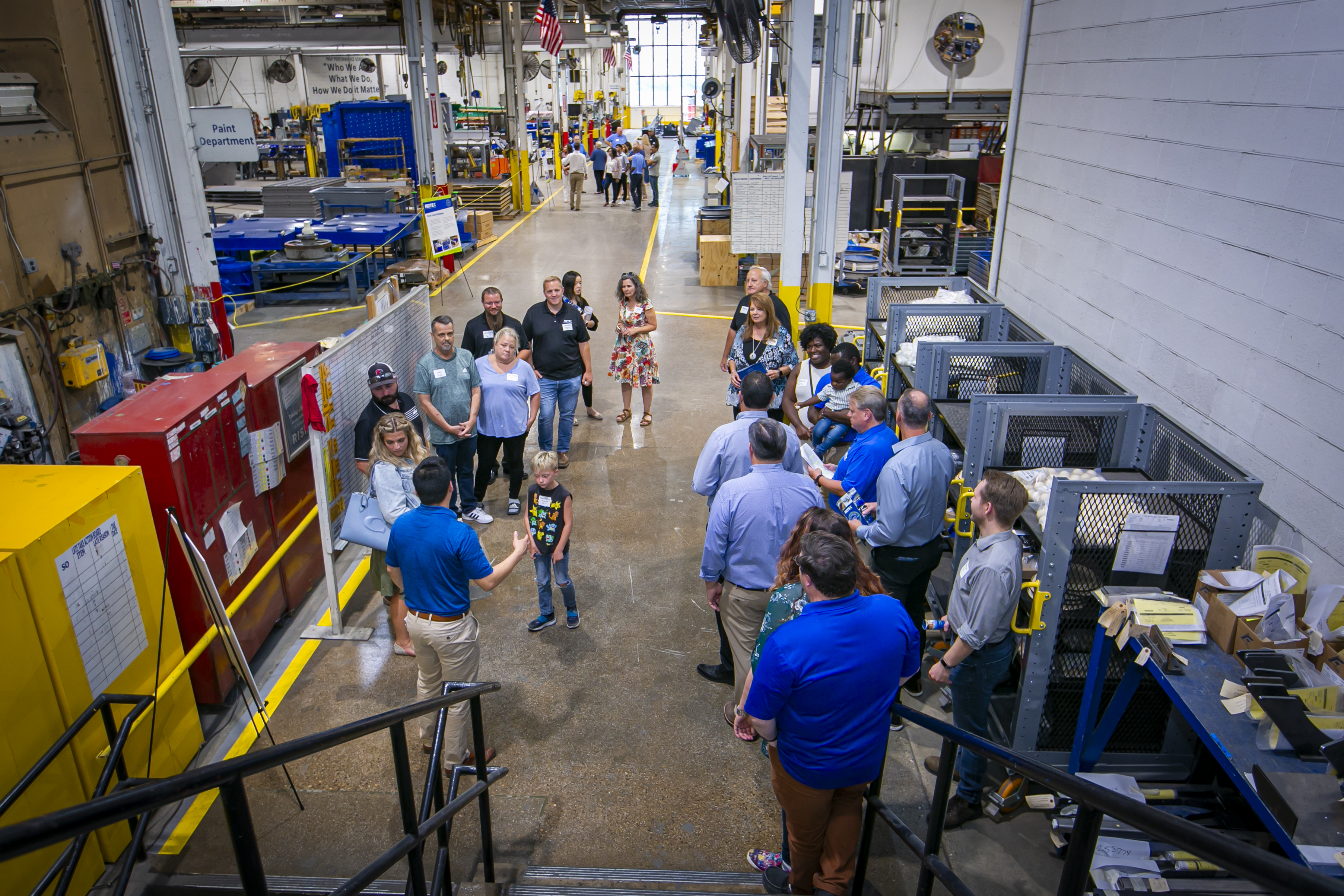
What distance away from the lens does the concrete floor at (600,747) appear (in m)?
4.05

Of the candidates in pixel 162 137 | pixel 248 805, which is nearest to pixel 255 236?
pixel 162 137

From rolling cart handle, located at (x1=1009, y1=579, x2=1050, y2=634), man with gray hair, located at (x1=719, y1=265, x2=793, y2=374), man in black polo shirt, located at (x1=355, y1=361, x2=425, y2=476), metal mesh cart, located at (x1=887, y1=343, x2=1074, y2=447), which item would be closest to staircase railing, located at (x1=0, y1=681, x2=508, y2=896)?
man in black polo shirt, located at (x1=355, y1=361, x2=425, y2=476)

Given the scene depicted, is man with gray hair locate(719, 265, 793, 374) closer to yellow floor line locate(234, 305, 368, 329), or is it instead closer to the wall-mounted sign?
the wall-mounted sign

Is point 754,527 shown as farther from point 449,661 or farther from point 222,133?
point 222,133

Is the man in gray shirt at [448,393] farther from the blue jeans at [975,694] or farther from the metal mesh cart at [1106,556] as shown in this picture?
the blue jeans at [975,694]

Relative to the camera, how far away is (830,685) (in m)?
2.98

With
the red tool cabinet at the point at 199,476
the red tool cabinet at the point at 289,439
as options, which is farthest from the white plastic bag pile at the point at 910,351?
A: the red tool cabinet at the point at 199,476

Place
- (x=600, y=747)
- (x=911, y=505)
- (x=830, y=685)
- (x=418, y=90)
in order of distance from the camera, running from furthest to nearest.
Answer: (x=418, y=90) < (x=600, y=747) < (x=911, y=505) < (x=830, y=685)

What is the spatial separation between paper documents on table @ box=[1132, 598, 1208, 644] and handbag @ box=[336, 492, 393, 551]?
4.22 meters

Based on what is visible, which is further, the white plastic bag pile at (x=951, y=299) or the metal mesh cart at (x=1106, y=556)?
the white plastic bag pile at (x=951, y=299)

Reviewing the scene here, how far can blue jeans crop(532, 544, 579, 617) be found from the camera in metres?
5.64

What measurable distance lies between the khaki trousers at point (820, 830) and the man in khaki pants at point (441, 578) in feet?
5.15

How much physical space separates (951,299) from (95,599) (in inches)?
269

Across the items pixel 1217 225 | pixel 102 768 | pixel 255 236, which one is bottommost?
pixel 102 768
